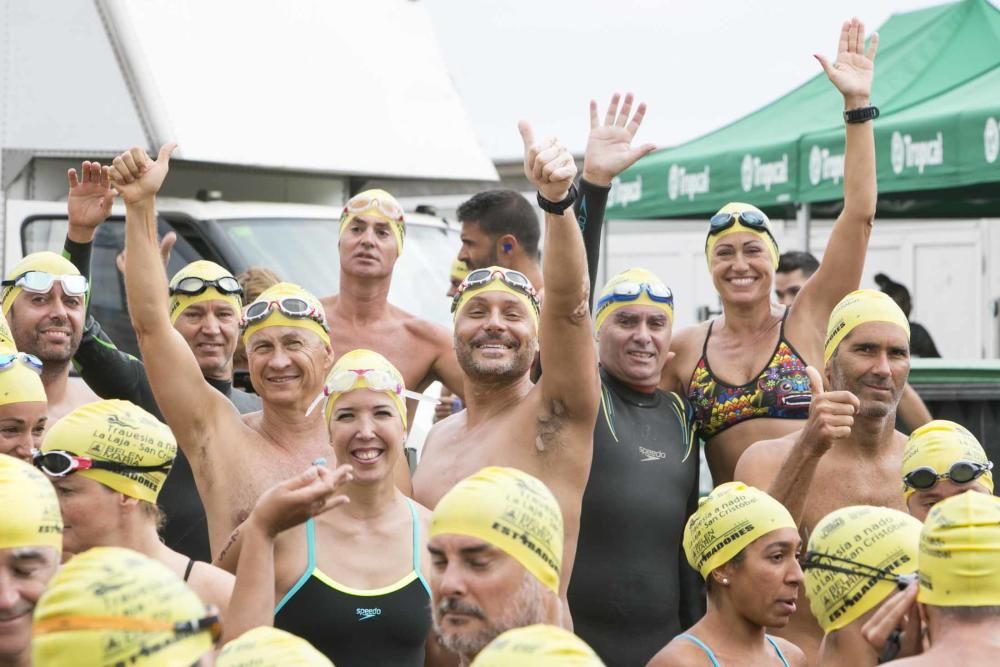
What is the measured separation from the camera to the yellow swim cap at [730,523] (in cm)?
469

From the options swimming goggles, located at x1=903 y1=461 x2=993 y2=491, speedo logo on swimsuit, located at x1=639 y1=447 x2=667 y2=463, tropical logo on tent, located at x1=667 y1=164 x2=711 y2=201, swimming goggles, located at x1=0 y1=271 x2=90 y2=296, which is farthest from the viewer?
tropical logo on tent, located at x1=667 y1=164 x2=711 y2=201

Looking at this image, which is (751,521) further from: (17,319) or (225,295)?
(17,319)

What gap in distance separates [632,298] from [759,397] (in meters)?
0.63

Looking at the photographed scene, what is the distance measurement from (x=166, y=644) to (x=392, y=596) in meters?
1.46

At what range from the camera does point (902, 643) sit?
3910 millimetres

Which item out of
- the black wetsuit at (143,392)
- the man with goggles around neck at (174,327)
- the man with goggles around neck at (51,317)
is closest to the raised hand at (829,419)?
the black wetsuit at (143,392)

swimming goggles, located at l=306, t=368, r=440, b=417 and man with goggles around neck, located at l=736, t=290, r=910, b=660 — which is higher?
swimming goggles, located at l=306, t=368, r=440, b=417

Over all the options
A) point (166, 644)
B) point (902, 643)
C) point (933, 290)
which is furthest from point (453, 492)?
point (933, 290)

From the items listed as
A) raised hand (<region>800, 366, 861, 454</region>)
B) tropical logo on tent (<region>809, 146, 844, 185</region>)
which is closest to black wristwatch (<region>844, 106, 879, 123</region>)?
raised hand (<region>800, 366, 861, 454</region>)

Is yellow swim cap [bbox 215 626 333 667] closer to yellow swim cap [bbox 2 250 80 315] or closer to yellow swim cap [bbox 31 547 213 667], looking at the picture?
yellow swim cap [bbox 31 547 213 667]

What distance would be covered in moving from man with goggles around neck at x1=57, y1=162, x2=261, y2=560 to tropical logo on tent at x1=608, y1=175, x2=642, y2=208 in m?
6.81

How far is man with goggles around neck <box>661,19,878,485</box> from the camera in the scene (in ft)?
18.6

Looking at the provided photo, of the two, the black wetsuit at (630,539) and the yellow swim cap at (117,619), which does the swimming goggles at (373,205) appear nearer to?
the black wetsuit at (630,539)

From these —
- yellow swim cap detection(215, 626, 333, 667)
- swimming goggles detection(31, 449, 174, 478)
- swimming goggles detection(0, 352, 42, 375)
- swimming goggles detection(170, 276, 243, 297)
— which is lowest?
yellow swim cap detection(215, 626, 333, 667)
